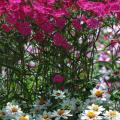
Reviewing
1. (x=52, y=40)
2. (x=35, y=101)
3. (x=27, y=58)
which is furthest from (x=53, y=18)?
(x=35, y=101)

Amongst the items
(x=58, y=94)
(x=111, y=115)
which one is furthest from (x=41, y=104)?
(x=111, y=115)

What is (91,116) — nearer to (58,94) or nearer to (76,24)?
(58,94)

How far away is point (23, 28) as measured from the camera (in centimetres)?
278

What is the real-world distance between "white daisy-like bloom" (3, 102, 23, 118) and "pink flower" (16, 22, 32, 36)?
444 mm

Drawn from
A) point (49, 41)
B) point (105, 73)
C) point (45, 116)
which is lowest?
point (45, 116)

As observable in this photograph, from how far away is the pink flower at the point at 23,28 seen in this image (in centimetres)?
279

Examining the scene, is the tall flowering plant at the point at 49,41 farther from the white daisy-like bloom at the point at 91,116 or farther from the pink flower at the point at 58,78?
the white daisy-like bloom at the point at 91,116

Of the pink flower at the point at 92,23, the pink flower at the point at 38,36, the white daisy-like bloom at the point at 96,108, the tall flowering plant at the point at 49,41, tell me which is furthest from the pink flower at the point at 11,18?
the white daisy-like bloom at the point at 96,108

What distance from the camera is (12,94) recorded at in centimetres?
324

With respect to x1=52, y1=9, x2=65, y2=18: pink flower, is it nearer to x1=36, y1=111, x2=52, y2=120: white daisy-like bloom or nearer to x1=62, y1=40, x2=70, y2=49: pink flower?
x1=62, y1=40, x2=70, y2=49: pink flower

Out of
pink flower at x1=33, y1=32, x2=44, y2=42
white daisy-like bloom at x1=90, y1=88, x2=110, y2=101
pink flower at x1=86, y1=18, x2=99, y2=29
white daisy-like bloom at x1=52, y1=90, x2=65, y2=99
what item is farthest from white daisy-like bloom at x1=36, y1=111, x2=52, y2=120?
pink flower at x1=86, y1=18, x2=99, y2=29

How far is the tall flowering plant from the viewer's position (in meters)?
2.85

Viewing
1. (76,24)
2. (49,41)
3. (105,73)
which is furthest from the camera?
(105,73)

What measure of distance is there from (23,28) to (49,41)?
0.98 feet
